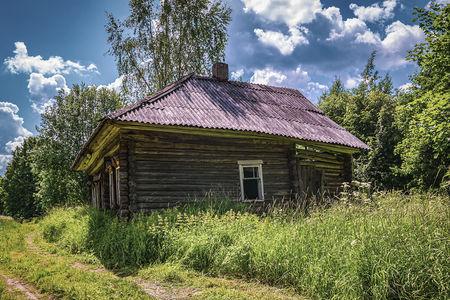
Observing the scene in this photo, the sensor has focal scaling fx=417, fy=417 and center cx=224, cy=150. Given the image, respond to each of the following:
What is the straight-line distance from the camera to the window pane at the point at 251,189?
14.4 meters

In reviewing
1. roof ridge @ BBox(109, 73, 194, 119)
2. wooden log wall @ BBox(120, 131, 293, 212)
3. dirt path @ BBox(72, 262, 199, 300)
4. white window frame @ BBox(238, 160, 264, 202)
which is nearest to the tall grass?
dirt path @ BBox(72, 262, 199, 300)

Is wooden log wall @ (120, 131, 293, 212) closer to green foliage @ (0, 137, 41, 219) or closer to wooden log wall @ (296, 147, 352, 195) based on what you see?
wooden log wall @ (296, 147, 352, 195)

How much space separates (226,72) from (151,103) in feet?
20.0

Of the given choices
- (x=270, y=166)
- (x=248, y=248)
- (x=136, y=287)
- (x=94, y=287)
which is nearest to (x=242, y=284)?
(x=248, y=248)

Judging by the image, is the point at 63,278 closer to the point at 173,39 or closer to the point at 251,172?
the point at 251,172

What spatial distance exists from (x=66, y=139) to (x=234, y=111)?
59.1 feet

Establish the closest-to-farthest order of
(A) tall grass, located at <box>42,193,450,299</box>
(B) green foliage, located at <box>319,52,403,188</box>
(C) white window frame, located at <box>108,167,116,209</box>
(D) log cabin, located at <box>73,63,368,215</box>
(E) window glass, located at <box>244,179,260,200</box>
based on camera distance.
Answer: (A) tall grass, located at <box>42,193,450,299</box> → (D) log cabin, located at <box>73,63,368,215</box> → (E) window glass, located at <box>244,179,260,200</box> → (C) white window frame, located at <box>108,167,116,209</box> → (B) green foliage, located at <box>319,52,403,188</box>

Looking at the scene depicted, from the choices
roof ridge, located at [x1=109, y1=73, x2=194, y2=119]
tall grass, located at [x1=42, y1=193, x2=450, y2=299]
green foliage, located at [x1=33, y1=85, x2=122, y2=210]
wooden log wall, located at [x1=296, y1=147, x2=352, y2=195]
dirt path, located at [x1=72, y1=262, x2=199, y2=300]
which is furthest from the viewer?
green foliage, located at [x1=33, y1=85, x2=122, y2=210]

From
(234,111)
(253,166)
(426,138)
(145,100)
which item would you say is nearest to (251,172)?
(253,166)

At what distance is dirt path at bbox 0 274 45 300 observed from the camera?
6.64 m

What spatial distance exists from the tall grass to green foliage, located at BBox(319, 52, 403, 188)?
14.9m

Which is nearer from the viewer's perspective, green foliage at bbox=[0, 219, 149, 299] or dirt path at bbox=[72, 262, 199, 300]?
dirt path at bbox=[72, 262, 199, 300]

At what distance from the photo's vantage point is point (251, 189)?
1448cm

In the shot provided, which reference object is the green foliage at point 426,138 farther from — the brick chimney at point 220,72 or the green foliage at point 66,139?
the green foliage at point 66,139
